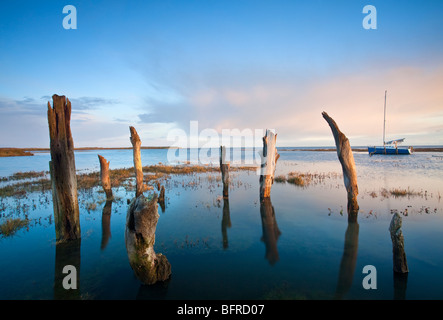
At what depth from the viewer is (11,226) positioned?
8.43m

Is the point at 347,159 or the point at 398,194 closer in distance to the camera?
the point at 347,159

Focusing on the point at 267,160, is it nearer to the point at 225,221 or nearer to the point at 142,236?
the point at 225,221

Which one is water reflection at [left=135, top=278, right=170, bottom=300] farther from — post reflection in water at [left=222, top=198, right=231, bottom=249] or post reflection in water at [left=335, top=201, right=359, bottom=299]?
post reflection in water at [left=335, top=201, right=359, bottom=299]

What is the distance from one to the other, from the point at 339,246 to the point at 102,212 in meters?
11.3

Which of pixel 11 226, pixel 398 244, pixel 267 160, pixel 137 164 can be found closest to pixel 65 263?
pixel 11 226

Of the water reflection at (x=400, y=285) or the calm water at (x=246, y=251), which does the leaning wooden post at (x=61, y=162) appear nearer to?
the calm water at (x=246, y=251)

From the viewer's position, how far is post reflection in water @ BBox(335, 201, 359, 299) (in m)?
4.92

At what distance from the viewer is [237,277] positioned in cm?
538

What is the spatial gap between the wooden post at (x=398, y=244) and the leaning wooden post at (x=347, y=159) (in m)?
4.86

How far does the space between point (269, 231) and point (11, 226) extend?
10789 mm

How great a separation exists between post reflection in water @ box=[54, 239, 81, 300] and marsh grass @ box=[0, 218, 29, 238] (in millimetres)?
2862

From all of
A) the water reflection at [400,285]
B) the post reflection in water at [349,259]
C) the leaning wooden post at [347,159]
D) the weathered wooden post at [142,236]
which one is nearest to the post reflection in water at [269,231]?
the post reflection in water at [349,259]
